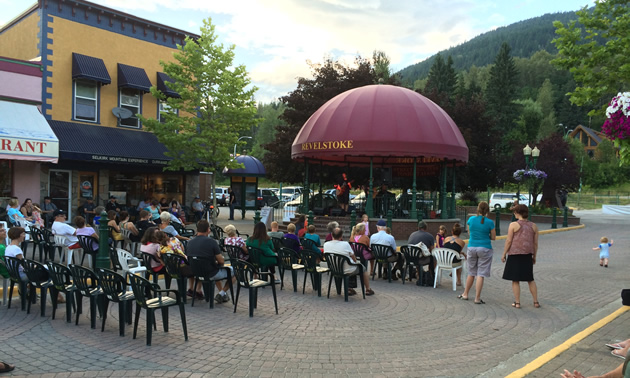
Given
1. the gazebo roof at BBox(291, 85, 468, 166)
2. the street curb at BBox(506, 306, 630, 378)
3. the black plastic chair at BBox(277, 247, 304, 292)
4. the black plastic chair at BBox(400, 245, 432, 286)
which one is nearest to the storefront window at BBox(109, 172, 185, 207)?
the gazebo roof at BBox(291, 85, 468, 166)

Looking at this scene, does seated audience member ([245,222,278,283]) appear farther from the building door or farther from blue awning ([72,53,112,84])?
blue awning ([72,53,112,84])

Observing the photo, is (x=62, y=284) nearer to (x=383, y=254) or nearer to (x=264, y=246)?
(x=264, y=246)

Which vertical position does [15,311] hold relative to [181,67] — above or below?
below

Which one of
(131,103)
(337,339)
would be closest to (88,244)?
(337,339)

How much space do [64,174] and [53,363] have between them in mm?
15192

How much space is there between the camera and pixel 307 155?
1969 cm

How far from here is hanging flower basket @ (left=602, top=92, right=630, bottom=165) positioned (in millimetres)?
6219

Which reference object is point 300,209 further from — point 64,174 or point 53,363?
point 53,363

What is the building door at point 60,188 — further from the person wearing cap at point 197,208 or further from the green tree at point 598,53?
the green tree at point 598,53

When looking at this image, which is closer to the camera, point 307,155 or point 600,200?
point 307,155

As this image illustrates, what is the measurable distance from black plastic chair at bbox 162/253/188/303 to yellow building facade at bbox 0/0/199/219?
448 inches

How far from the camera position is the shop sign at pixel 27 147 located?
14.7 meters

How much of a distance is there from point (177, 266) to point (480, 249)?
17.2ft

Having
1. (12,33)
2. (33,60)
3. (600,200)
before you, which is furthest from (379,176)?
(600,200)
